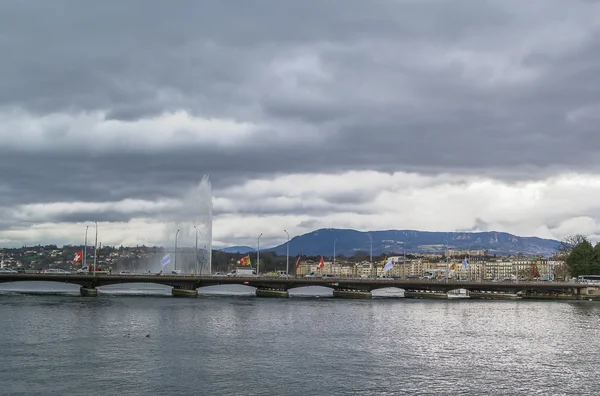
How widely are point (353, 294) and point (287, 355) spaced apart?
403 ft

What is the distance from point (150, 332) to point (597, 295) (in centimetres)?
14433

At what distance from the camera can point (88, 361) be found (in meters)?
56.5

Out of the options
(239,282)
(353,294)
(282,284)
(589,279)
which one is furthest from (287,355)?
(589,279)

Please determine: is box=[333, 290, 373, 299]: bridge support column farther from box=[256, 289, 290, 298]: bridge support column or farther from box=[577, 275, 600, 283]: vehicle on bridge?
box=[577, 275, 600, 283]: vehicle on bridge

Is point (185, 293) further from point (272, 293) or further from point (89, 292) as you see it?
point (272, 293)

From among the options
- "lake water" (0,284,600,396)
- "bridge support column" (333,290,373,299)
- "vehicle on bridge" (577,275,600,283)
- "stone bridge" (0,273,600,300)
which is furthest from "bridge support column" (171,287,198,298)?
"vehicle on bridge" (577,275,600,283)

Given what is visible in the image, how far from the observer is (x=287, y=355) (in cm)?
6231

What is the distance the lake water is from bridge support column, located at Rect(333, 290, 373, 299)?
73.0 m

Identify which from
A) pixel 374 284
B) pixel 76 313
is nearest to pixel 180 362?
pixel 76 313

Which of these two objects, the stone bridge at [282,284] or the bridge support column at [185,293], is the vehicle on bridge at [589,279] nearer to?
the stone bridge at [282,284]

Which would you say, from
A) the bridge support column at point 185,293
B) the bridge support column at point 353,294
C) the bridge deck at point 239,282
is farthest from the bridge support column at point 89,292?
the bridge support column at point 353,294

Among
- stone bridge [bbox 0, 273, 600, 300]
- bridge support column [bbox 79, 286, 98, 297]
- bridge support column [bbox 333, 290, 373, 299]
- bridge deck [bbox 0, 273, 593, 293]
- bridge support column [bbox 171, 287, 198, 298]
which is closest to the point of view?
bridge deck [bbox 0, 273, 593, 293]

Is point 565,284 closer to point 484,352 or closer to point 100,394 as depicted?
point 484,352

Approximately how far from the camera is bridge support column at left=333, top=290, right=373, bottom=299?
7121 inches
